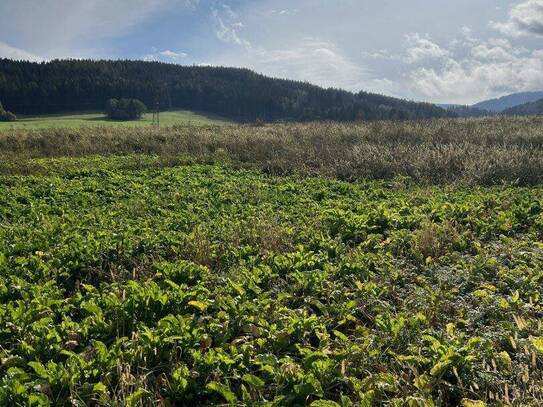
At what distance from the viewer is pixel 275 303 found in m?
4.51

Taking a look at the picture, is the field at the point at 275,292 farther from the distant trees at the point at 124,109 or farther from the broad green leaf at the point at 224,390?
the distant trees at the point at 124,109

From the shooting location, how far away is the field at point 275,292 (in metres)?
3.23

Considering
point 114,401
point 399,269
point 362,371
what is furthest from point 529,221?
point 114,401

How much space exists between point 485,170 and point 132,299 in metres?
9.96

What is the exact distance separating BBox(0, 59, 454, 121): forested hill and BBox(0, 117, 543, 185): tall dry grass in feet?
185

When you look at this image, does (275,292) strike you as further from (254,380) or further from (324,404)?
(324,404)

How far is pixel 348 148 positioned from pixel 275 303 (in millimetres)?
11619

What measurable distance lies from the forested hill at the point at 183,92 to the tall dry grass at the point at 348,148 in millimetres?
56493

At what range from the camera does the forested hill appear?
261 feet

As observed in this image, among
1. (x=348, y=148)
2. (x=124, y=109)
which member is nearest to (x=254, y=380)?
(x=348, y=148)

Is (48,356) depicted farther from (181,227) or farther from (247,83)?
(247,83)

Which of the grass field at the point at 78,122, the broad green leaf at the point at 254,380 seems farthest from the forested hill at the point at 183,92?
the broad green leaf at the point at 254,380

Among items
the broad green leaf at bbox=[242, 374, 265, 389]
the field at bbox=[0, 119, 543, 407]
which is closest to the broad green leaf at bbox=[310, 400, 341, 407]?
the field at bbox=[0, 119, 543, 407]

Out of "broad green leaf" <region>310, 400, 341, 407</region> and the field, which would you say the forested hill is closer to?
the field
